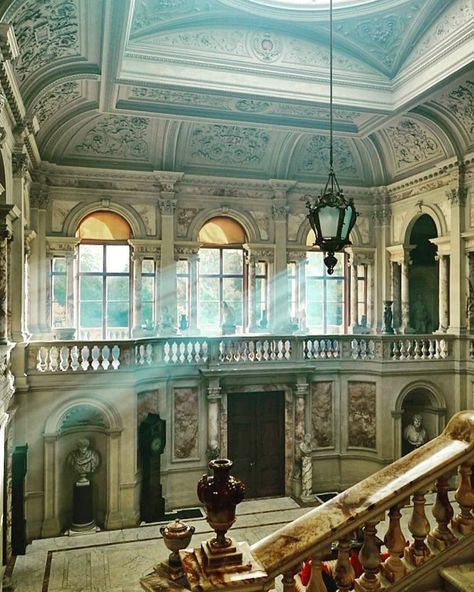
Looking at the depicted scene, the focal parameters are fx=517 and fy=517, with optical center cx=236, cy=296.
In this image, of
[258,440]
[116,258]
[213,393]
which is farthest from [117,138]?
[258,440]

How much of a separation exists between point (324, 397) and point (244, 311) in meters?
3.46

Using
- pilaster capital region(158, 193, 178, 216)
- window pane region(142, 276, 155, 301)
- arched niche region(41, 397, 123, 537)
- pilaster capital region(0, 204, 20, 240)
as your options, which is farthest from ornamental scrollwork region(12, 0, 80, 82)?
arched niche region(41, 397, 123, 537)

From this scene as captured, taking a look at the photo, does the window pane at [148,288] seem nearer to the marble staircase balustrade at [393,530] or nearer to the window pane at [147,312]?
the window pane at [147,312]

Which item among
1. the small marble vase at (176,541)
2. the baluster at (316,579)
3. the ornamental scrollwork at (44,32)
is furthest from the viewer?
the ornamental scrollwork at (44,32)

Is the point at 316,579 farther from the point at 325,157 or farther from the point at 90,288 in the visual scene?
the point at 325,157

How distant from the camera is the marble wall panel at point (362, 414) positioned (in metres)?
13.4

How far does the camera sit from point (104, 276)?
47.1ft

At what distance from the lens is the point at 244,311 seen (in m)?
15.3

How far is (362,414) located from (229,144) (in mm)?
8255

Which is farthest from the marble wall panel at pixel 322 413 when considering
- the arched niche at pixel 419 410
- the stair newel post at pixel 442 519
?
the stair newel post at pixel 442 519

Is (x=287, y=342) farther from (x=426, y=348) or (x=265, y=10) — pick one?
(x=265, y=10)

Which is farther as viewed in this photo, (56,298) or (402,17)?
(56,298)

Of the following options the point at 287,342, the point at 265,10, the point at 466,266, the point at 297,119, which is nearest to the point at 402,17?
the point at 265,10

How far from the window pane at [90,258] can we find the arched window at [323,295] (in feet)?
20.1
